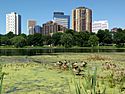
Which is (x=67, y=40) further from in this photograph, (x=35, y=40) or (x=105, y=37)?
(x=105, y=37)

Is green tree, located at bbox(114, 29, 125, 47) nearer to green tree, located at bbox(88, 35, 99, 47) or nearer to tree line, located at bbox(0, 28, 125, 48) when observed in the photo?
tree line, located at bbox(0, 28, 125, 48)

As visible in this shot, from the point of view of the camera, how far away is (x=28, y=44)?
383 ft

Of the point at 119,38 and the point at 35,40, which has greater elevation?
the point at 119,38

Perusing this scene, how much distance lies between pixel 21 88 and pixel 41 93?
3.82ft

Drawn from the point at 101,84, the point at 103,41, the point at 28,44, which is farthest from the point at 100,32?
the point at 101,84

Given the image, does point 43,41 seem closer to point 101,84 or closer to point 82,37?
point 82,37

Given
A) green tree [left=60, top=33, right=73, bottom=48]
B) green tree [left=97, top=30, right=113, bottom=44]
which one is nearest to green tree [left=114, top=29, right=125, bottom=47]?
green tree [left=97, top=30, right=113, bottom=44]

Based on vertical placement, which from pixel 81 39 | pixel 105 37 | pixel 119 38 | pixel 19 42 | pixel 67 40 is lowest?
pixel 19 42

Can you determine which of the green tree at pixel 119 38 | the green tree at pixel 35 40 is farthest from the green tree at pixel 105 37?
the green tree at pixel 35 40

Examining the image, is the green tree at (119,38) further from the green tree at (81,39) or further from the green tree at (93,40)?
the green tree at (81,39)

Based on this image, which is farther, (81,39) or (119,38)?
(119,38)

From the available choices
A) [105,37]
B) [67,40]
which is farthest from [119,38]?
[67,40]

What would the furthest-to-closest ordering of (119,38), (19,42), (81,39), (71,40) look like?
(119,38) → (81,39) → (71,40) → (19,42)

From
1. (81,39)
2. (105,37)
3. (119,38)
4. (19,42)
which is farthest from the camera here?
(105,37)
